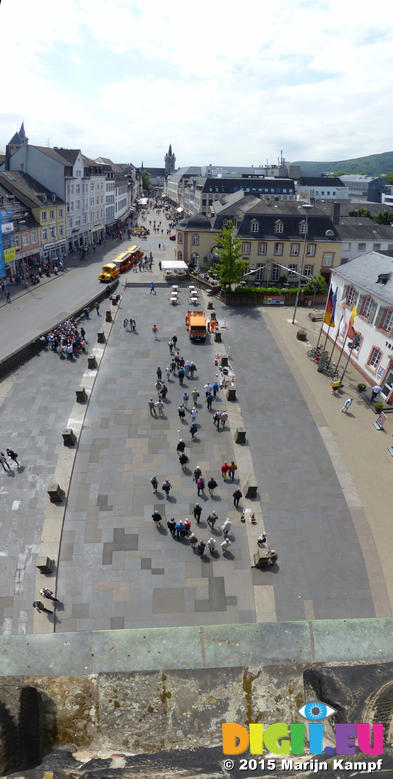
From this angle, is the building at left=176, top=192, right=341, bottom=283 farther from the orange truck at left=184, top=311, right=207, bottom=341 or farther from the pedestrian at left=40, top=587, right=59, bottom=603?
the pedestrian at left=40, top=587, right=59, bottom=603

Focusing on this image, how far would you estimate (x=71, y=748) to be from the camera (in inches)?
Result: 133

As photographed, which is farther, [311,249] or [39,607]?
[311,249]

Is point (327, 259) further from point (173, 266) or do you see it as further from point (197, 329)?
point (197, 329)

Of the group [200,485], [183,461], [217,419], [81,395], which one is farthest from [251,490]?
[81,395]

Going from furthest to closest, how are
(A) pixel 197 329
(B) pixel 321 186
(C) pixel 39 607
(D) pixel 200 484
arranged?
(B) pixel 321 186
(A) pixel 197 329
(D) pixel 200 484
(C) pixel 39 607

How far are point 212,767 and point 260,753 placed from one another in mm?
442

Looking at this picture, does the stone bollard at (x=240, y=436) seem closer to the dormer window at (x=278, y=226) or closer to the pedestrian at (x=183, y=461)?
the pedestrian at (x=183, y=461)

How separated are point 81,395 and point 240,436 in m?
11.6

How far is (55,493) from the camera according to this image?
20.3 meters

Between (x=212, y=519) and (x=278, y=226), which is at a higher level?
(x=278, y=226)

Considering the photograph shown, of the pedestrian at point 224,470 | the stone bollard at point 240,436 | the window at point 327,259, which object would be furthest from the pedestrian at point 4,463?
the window at point 327,259

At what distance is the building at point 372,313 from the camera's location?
107 feet

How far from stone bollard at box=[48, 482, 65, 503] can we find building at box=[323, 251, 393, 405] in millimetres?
24679

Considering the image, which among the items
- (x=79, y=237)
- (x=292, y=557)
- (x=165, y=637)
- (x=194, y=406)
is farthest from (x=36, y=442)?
(x=79, y=237)
